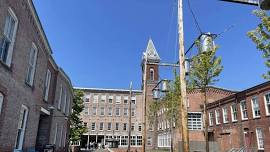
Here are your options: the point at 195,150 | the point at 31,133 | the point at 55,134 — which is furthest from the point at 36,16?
the point at 195,150

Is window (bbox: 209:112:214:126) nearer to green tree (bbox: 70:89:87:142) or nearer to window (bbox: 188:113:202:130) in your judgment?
window (bbox: 188:113:202:130)

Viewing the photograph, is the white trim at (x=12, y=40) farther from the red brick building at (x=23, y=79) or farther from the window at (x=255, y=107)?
the window at (x=255, y=107)

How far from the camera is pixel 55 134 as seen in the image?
17.9 metres

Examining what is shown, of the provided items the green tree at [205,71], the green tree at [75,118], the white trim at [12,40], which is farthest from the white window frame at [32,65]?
the green tree at [75,118]

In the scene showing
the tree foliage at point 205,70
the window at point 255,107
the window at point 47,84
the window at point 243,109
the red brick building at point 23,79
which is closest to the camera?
the red brick building at point 23,79

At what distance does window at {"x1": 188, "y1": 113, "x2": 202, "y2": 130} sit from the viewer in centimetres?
4162

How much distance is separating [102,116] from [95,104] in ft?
12.5

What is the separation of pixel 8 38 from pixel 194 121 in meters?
36.9

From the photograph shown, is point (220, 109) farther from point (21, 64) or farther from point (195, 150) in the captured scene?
point (21, 64)

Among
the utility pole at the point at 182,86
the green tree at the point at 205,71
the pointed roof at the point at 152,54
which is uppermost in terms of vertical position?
the pointed roof at the point at 152,54

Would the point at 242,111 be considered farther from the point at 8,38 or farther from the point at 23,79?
the point at 8,38

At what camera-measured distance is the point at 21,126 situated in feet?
37.8

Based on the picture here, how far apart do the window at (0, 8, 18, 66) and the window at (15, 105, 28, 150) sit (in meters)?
2.97

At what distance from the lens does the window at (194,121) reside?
1639 inches
